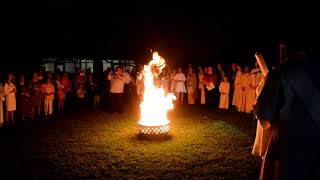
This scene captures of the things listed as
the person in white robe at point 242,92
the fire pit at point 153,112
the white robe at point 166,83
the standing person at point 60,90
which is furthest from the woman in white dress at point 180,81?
the fire pit at point 153,112

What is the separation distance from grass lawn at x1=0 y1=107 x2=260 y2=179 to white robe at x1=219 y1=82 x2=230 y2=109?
297 centimetres

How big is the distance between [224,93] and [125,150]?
831 cm

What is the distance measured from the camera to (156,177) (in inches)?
265

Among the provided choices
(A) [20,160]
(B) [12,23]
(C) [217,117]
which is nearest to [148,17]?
(B) [12,23]

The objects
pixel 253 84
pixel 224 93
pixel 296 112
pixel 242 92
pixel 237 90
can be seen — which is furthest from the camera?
pixel 224 93

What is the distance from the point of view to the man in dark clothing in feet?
11.3

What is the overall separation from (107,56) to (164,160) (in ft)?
55.9

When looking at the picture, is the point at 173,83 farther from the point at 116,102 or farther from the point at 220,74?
the point at 116,102

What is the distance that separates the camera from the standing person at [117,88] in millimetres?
14867

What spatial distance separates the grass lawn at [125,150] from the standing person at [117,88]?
1.92 meters

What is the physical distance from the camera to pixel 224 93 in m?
16.2

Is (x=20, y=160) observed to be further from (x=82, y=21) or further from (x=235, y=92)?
(x=82, y=21)

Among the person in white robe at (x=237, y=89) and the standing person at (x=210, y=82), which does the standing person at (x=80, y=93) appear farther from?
the person in white robe at (x=237, y=89)

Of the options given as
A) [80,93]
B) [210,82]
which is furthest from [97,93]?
[210,82]
